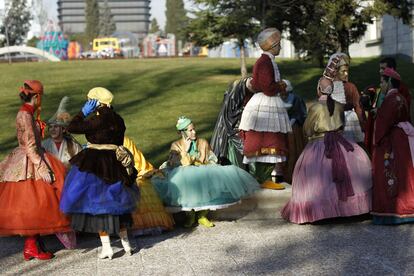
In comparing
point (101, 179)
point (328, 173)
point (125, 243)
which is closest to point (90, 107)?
point (101, 179)

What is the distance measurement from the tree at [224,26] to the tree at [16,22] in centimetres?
5681

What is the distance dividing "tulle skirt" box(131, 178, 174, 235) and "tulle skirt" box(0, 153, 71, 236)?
0.88 m

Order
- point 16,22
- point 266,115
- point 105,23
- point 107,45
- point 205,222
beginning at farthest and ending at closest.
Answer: point 105,23 < point 107,45 < point 16,22 < point 266,115 < point 205,222

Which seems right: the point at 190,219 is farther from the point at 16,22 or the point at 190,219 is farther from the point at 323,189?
the point at 16,22

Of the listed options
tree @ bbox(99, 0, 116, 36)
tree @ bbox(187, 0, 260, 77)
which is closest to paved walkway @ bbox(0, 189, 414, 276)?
tree @ bbox(187, 0, 260, 77)

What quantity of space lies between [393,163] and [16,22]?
73056 mm

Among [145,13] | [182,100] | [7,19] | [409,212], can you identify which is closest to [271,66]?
[409,212]

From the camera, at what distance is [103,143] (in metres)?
6.29

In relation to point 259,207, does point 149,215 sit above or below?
above

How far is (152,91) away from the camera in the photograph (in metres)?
19.1

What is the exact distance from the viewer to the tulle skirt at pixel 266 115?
7684mm

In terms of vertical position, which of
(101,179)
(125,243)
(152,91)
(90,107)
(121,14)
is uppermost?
(121,14)

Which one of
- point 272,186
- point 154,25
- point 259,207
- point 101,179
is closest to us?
point 101,179

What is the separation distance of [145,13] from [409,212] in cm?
17402
